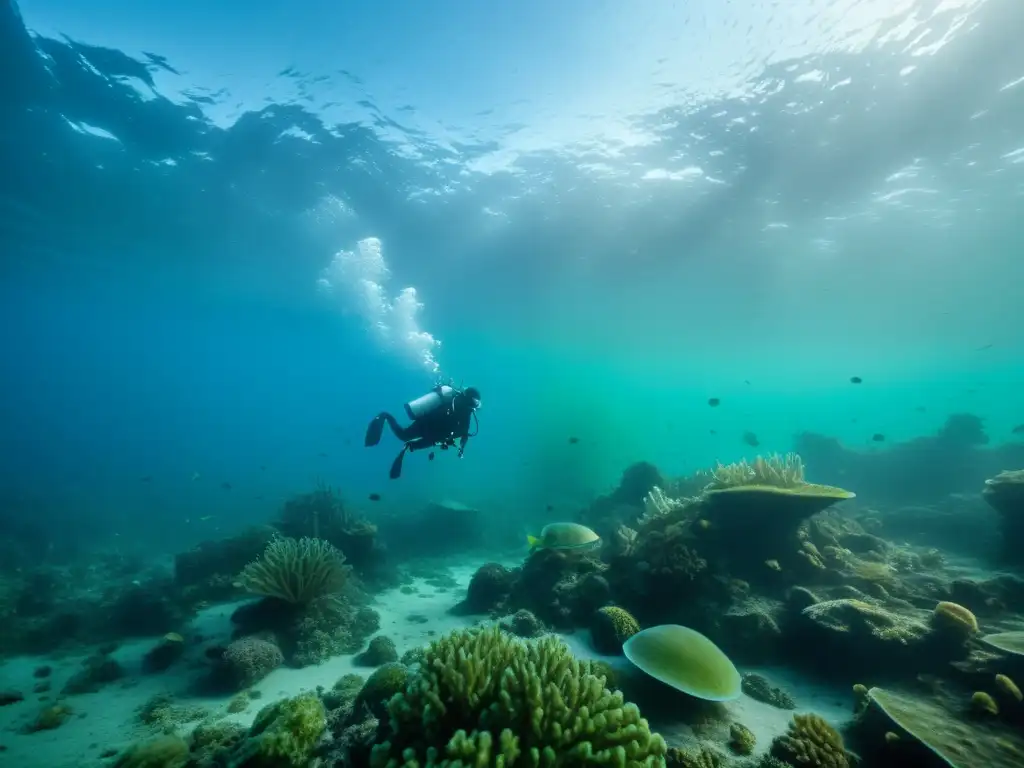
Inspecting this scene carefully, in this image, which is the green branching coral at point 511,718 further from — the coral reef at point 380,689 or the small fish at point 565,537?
the small fish at point 565,537

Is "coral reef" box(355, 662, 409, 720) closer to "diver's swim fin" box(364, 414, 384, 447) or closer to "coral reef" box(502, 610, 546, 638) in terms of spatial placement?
"coral reef" box(502, 610, 546, 638)

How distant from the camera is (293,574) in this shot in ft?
26.4

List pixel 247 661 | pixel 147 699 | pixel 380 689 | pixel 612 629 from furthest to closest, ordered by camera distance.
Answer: pixel 247 661 → pixel 147 699 → pixel 612 629 → pixel 380 689

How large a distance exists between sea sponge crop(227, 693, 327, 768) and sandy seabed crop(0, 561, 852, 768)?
197 cm

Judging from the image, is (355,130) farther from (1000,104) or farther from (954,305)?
(954,305)

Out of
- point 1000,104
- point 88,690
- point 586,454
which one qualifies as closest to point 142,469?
point 586,454

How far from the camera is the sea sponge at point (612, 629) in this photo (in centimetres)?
620

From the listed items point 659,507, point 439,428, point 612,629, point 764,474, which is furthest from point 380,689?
point 764,474

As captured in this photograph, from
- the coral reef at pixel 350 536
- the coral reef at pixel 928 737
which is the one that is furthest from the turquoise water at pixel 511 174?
the coral reef at pixel 928 737

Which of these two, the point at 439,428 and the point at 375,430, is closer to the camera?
the point at 439,428

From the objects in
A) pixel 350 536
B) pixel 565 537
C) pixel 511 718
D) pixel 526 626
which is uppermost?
pixel 565 537

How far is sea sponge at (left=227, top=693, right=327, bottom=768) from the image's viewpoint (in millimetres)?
4031

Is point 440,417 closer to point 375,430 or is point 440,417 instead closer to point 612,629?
point 375,430

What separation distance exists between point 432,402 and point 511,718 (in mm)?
7159
